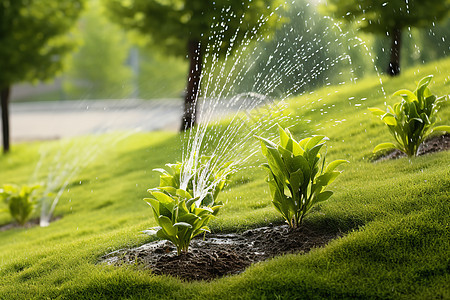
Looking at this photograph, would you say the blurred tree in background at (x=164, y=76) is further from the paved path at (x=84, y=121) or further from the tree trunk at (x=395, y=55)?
the tree trunk at (x=395, y=55)

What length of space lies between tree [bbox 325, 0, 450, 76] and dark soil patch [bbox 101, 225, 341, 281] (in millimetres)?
7871

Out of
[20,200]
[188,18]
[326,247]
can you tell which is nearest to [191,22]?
[188,18]

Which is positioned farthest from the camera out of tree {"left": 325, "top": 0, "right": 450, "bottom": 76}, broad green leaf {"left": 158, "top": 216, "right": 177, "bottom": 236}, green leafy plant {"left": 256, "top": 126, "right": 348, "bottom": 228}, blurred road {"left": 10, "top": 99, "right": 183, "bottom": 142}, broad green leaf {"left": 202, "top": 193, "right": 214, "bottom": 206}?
blurred road {"left": 10, "top": 99, "right": 183, "bottom": 142}

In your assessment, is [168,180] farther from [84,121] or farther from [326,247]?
[84,121]

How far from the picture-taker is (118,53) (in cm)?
2823

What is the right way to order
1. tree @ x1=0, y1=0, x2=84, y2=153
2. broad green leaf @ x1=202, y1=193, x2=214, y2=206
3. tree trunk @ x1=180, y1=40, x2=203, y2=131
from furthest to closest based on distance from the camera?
tree @ x1=0, y1=0, x2=84, y2=153, tree trunk @ x1=180, y1=40, x2=203, y2=131, broad green leaf @ x1=202, y1=193, x2=214, y2=206

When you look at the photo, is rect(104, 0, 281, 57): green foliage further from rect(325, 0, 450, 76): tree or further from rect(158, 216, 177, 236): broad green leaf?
rect(158, 216, 177, 236): broad green leaf

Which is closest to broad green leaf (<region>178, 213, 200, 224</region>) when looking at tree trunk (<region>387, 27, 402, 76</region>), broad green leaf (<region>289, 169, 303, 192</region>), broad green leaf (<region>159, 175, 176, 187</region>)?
broad green leaf (<region>159, 175, 176, 187</region>)

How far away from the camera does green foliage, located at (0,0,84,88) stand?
475 inches

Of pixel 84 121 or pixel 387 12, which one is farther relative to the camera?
pixel 84 121

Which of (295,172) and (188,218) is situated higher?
(295,172)

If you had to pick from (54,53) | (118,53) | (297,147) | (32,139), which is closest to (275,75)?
(54,53)

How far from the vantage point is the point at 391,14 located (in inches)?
432

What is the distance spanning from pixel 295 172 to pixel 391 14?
8.56 m
